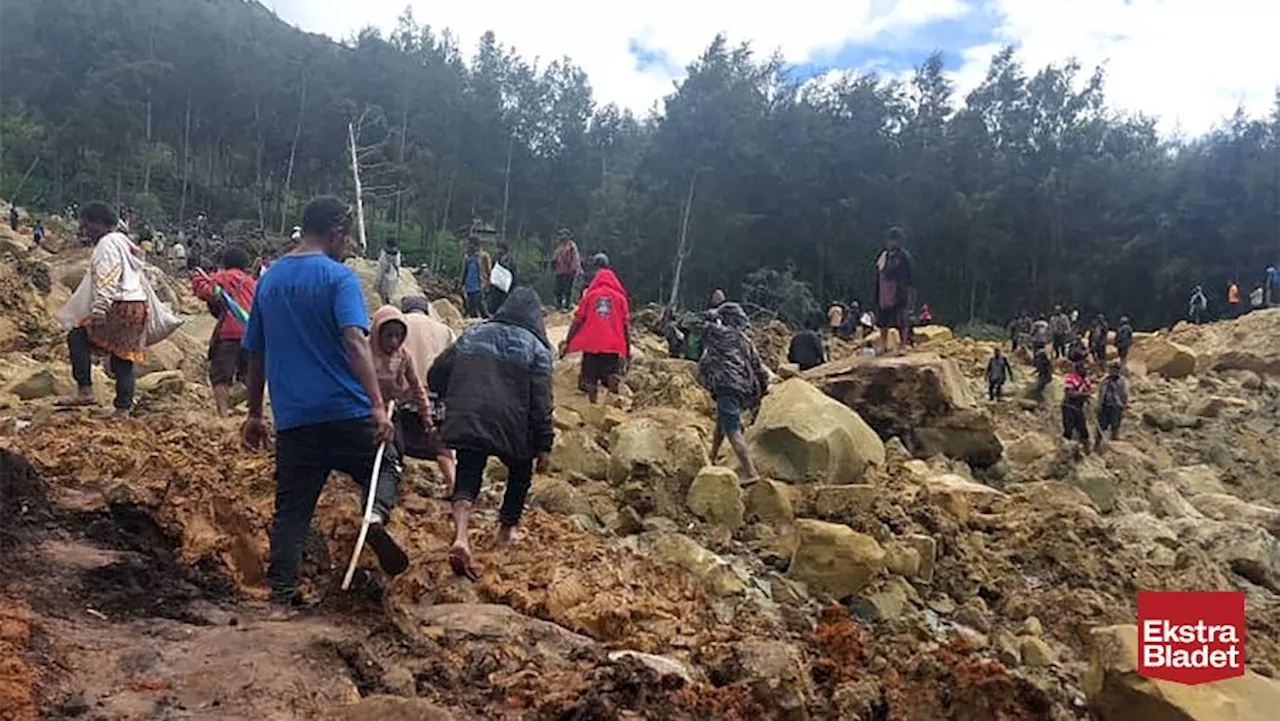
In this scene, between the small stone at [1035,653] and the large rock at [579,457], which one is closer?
the small stone at [1035,653]

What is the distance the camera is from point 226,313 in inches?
281

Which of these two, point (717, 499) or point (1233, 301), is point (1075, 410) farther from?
point (1233, 301)

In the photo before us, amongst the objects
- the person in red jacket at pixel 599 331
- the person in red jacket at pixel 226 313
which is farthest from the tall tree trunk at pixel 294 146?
the person in red jacket at pixel 226 313

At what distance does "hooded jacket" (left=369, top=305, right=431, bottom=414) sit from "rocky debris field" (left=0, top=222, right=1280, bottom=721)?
0.72 metres

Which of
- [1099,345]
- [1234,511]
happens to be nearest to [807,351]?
[1234,511]

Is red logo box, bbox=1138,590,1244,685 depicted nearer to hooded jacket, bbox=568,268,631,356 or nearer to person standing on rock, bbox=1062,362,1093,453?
hooded jacket, bbox=568,268,631,356

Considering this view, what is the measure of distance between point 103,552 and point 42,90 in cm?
4635

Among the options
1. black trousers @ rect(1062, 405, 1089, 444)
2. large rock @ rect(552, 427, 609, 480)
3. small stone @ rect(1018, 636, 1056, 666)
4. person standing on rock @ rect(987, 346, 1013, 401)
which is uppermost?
person standing on rock @ rect(987, 346, 1013, 401)

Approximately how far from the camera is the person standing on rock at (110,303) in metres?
6.34

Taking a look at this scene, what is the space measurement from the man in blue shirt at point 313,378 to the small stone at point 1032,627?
3866 mm

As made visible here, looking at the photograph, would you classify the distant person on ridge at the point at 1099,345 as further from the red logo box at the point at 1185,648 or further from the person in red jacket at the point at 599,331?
the red logo box at the point at 1185,648

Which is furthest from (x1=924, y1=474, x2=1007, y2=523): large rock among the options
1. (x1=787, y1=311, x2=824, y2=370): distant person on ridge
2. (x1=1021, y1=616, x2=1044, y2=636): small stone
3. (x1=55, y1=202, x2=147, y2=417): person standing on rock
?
(x1=55, y1=202, x2=147, y2=417): person standing on rock

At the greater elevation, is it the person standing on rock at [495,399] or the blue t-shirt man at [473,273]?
the blue t-shirt man at [473,273]

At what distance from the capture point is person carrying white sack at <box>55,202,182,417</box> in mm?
6348
